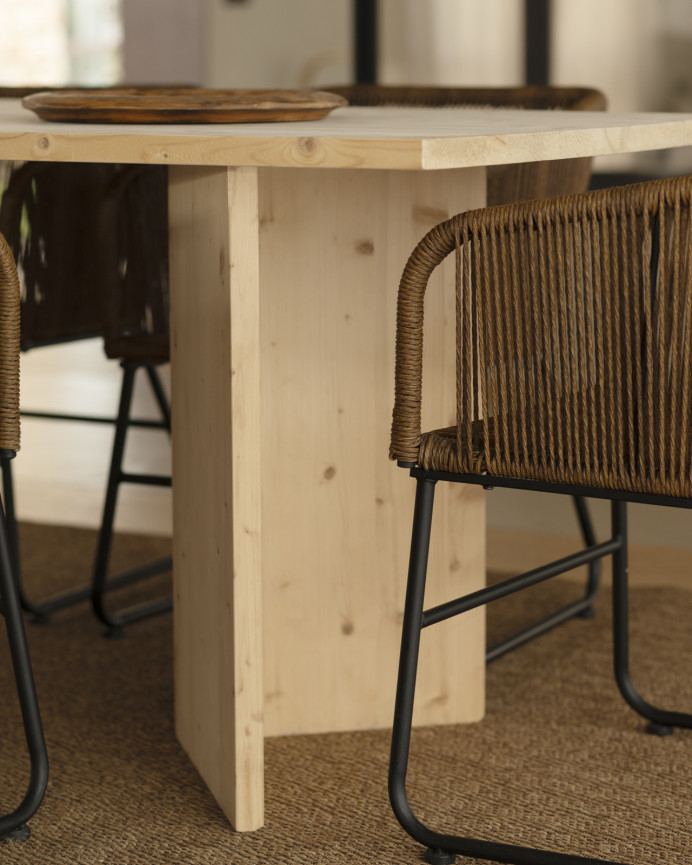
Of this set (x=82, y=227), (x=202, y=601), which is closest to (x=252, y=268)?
(x=202, y=601)

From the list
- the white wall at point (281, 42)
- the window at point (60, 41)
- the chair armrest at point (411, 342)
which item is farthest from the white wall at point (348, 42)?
the chair armrest at point (411, 342)

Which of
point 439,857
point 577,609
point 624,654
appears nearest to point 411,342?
point 439,857

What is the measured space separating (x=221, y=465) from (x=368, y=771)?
473 millimetres

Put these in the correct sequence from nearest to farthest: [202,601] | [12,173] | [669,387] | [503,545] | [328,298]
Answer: [669,387] → [202,601] → [328,298] → [12,173] → [503,545]

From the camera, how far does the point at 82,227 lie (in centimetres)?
210

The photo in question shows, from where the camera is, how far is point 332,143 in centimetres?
121

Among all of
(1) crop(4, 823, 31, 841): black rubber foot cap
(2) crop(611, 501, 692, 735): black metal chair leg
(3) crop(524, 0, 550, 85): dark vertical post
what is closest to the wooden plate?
(2) crop(611, 501, 692, 735): black metal chair leg

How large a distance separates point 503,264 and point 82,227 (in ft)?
3.50

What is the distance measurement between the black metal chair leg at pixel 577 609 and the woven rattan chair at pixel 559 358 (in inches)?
21.4

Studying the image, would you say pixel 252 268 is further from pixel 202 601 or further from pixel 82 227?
pixel 82 227

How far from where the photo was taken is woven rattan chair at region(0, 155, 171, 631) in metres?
1.94

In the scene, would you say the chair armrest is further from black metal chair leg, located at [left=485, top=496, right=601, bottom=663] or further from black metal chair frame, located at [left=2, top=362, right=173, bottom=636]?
black metal chair frame, located at [left=2, top=362, right=173, bottom=636]

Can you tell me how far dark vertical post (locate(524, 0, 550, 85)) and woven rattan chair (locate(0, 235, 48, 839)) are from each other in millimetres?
3623

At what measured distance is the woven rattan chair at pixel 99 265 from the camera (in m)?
1.94
